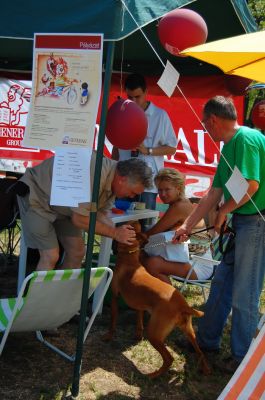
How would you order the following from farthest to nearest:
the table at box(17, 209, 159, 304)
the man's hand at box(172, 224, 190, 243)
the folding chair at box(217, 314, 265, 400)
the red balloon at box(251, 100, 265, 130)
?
the red balloon at box(251, 100, 265, 130) → the table at box(17, 209, 159, 304) → the man's hand at box(172, 224, 190, 243) → the folding chair at box(217, 314, 265, 400)

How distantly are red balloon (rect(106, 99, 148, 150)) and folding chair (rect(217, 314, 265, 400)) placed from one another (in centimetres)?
127

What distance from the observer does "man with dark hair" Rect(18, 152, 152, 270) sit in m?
3.12

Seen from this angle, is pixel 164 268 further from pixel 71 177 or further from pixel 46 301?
pixel 71 177

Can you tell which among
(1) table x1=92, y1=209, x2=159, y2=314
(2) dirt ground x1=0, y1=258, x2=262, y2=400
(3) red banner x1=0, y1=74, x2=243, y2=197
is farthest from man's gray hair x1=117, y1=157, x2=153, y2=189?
(3) red banner x1=0, y1=74, x2=243, y2=197

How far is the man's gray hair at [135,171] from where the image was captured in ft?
10.5

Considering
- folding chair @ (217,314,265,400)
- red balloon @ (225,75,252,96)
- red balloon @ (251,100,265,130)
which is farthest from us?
red balloon @ (251,100,265,130)

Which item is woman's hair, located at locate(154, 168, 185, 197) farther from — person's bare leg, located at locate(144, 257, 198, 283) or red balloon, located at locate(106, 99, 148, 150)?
red balloon, located at locate(106, 99, 148, 150)

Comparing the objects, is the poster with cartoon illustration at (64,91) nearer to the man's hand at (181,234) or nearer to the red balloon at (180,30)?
the red balloon at (180,30)

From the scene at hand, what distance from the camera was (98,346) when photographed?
3600mm

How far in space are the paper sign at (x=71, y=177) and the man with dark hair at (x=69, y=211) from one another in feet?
0.95

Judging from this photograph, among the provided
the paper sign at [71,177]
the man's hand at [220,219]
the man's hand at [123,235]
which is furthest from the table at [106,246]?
the paper sign at [71,177]

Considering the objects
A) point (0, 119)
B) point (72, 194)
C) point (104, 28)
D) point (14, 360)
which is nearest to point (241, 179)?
point (72, 194)

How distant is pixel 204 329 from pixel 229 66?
180 cm

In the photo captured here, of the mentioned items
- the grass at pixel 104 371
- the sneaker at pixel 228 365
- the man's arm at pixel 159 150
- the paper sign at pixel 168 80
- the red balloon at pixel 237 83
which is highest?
the red balloon at pixel 237 83
